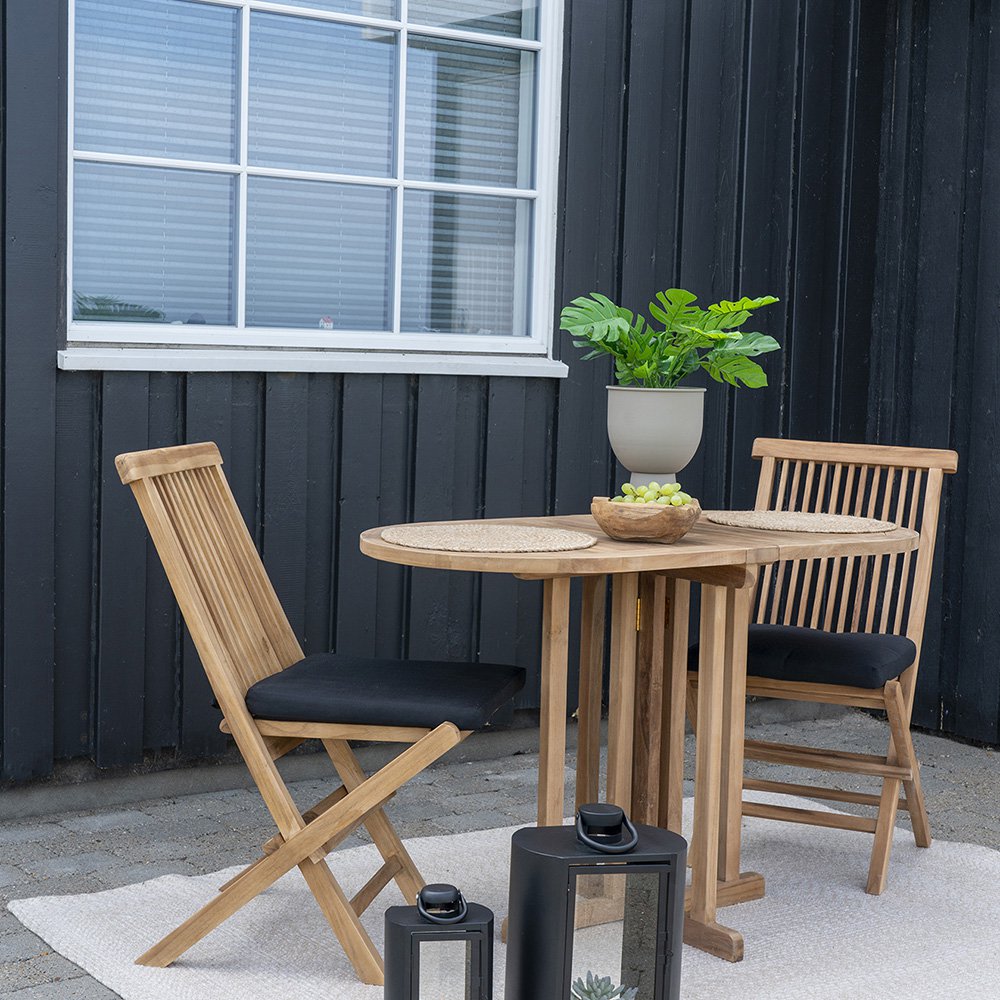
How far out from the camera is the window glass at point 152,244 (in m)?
3.73

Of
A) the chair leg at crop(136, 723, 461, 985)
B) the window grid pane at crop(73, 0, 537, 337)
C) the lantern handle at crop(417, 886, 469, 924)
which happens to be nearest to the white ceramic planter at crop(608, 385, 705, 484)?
the chair leg at crop(136, 723, 461, 985)

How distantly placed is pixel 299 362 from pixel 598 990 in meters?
2.15

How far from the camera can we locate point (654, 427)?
304 cm

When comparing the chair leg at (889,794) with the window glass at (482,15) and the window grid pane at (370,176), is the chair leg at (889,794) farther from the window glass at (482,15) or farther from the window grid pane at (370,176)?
the window glass at (482,15)

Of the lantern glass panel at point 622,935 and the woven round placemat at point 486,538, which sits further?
the woven round placemat at point 486,538

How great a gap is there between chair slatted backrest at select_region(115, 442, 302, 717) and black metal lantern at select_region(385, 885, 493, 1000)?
636 millimetres

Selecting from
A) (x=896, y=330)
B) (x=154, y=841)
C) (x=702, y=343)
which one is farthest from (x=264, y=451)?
(x=896, y=330)

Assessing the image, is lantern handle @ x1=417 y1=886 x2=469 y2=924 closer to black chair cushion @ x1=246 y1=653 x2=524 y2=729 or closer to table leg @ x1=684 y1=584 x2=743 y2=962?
black chair cushion @ x1=246 y1=653 x2=524 y2=729

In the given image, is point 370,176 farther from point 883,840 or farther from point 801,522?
point 883,840

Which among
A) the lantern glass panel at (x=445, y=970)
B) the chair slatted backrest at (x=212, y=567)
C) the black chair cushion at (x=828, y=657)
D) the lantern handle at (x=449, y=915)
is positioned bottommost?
the lantern glass panel at (x=445, y=970)

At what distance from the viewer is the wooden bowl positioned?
2.87m

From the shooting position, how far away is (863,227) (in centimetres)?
507

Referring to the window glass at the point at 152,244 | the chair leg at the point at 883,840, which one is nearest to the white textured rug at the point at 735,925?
the chair leg at the point at 883,840

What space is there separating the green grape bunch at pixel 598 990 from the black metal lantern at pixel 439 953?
144 millimetres
